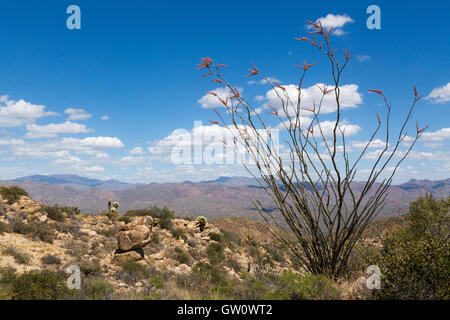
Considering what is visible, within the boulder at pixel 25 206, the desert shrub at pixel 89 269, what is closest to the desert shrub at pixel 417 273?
the desert shrub at pixel 89 269

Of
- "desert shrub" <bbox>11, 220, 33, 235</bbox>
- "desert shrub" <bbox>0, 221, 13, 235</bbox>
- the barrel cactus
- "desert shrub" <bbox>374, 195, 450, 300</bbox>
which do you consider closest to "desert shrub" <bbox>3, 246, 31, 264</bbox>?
"desert shrub" <bbox>0, 221, 13, 235</bbox>

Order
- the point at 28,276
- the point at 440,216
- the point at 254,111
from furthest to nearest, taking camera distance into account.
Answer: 1. the point at 440,216
2. the point at 28,276
3. the point at 254,111

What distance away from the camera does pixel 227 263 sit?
14.4 metres

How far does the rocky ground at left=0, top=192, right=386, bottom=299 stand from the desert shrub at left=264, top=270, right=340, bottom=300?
33 centimetres

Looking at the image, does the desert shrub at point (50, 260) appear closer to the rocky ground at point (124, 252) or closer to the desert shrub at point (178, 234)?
the rocky ground at point (124, 252)

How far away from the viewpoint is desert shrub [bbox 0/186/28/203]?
1514 cm

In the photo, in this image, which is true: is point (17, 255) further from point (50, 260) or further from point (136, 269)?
point (136, 269)

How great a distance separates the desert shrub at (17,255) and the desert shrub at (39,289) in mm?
4014

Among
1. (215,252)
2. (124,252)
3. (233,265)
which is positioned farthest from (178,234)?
(124,252)

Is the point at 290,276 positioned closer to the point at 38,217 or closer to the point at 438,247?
the point at 438,247

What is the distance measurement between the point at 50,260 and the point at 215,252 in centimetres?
835

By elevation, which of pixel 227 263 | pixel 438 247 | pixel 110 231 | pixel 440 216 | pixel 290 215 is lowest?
pixel 227 263
